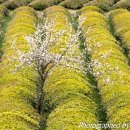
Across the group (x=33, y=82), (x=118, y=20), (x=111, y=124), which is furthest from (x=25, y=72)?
(x=118, y=20)

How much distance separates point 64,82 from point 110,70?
527 centimetres

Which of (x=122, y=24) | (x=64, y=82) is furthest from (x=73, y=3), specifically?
(x=64, y=82)

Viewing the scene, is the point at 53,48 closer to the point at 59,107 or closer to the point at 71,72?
the point at 71,72

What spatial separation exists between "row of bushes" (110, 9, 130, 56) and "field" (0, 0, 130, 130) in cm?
17

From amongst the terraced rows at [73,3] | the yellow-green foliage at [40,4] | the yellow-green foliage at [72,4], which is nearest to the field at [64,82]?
the terraced rows at [73,3]

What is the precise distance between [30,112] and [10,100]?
2.17m

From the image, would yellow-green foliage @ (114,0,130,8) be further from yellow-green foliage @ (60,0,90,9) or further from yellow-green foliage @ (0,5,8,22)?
yellow-green foliage @ (0,5,8,22)

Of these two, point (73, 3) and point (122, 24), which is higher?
point (122, 24)

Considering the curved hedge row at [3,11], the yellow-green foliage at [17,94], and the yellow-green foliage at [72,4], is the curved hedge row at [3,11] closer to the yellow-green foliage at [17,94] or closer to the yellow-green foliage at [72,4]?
the yellow-green foliage at [72,4]

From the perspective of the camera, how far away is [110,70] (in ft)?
130

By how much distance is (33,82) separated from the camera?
125ft

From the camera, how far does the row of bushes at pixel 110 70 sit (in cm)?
3203

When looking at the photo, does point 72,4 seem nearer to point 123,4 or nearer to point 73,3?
point 73,3

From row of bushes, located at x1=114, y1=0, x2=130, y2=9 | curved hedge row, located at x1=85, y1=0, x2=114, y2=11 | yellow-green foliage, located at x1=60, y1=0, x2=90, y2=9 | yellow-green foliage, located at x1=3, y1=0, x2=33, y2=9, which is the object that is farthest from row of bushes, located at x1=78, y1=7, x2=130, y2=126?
yellow-green foliage, located at x1=3, y1=0, x2=33, y2=9
